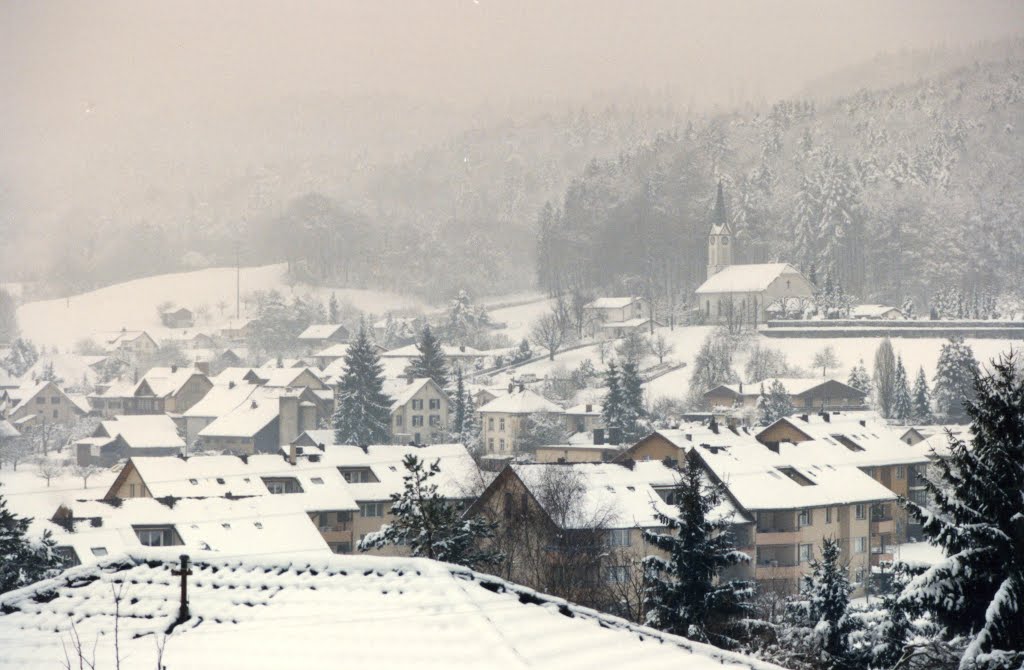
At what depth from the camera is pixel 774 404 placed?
227ft

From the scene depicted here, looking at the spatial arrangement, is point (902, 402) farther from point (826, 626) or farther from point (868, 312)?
point (826, 626)

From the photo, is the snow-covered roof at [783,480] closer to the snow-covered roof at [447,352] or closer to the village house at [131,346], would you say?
the snow-covered roof at [447,352]

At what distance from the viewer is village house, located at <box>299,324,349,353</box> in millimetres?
120188

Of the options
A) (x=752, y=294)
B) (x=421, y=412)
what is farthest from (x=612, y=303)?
(x=421, y=412)

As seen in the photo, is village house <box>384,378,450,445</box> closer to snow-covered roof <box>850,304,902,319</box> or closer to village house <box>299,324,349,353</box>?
snow-covered roof <box>850,304,902,319</box>

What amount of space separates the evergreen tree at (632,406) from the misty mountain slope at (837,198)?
50.5 m

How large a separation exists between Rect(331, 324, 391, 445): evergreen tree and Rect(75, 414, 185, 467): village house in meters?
8.52

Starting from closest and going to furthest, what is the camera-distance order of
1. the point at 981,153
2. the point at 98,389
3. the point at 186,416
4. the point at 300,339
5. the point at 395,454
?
the point at 395,454, the point at 186,416, the point at 98,389, the point at 300,339, the point at 981,153

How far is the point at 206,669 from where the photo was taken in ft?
26.7

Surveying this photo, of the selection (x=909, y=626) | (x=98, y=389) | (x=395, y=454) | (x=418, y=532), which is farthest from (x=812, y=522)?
(x=98, y=389)

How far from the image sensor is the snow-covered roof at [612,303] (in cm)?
11010

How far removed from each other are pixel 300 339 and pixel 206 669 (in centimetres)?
11505

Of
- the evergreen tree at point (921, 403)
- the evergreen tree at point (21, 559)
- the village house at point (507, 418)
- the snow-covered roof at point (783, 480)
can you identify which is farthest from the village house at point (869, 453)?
the evergreen tree at point (21, 559)

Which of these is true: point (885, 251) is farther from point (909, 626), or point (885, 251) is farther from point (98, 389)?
point (909, 626)
